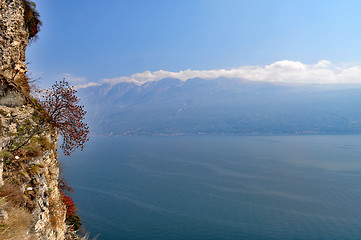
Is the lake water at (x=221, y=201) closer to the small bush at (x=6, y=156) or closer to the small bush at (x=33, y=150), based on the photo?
the small bush at (x=33, y=150)

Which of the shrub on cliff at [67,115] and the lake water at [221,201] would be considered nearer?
the shrub on cliff at [67,115]

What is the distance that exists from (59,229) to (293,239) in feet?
124

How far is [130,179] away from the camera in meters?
72.9

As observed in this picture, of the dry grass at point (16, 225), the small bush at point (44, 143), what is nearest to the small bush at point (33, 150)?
the small bush at point (44, 143)

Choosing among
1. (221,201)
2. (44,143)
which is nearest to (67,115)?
(44,143)

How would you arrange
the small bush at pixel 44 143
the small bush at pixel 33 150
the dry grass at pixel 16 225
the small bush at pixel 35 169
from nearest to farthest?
the dry grass at pixel 16 225 → the small bush at pixel 35 169 → the small bush at pixel 33 150 → the small bush at pixel 44 143

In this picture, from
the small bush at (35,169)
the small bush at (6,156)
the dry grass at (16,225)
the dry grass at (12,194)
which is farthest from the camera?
the small bush at (35,169)

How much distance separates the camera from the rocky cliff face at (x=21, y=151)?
7.11 m

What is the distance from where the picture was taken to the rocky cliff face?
23.3 ft

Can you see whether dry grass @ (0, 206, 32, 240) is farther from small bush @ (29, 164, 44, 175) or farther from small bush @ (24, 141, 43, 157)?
small bush @ (24, 141, 43, 157)

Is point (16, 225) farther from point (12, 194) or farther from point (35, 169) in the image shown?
point (35, 169)

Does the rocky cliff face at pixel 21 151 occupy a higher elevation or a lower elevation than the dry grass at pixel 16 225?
higher

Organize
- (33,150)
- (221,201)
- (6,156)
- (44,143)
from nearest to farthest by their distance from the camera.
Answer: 1. (6,156)
2. (33,150)
3. (44,143)
4. (221,201)

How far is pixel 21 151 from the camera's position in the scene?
8344 mm
